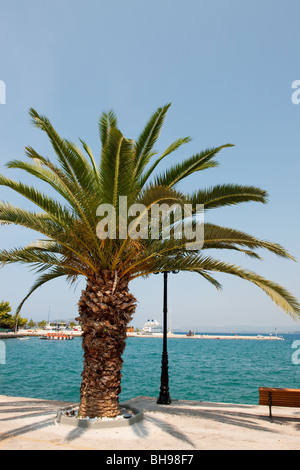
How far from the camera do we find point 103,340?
8.45 metres

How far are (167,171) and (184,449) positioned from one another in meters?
6.48

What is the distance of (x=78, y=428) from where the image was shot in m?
8.00

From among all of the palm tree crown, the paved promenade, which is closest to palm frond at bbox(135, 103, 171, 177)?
the palm tree crown

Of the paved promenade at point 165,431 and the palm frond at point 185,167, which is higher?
the palm frond at point 185,167

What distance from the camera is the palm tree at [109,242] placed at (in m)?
7.75

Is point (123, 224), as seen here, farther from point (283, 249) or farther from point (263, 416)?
point (263, 416)

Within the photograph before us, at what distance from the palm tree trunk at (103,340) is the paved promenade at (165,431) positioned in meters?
0.68

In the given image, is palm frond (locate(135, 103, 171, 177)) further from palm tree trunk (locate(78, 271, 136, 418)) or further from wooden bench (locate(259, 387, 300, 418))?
wooden bench (locate(259, 387, 300, 418))

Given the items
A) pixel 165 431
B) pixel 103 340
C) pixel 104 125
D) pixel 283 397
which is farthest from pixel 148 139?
pixel 283 397

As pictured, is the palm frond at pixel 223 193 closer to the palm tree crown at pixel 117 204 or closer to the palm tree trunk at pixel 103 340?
the palm tree crown at pixel 117 204

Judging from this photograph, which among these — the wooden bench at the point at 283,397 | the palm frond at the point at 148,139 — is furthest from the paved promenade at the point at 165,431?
the palm frond at the point at 148,139

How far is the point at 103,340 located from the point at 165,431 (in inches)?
99.8

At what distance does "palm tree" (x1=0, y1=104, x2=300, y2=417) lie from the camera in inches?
305
